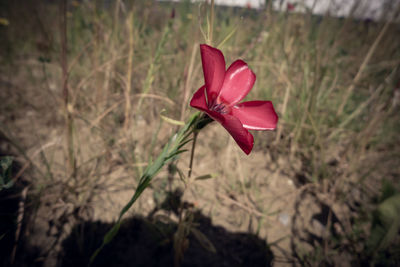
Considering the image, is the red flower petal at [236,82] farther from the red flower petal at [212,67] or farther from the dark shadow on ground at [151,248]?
the dark shadow on ground at [151,248]

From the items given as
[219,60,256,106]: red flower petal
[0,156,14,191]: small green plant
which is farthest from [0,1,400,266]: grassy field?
[219,60,256,106]: red flower petal

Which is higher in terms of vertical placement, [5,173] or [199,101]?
[199,101]

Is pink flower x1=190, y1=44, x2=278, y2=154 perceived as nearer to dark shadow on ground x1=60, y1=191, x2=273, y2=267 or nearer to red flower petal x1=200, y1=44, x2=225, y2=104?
red flower petal x1=200, y1=44, x2=225, y2=104

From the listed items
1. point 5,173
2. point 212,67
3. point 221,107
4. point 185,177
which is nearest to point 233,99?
point 221,107

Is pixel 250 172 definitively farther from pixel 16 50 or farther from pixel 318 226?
pixel 16 50

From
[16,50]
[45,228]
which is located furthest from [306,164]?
[16,50]

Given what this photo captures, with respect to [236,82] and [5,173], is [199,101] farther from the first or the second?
[5,173]
